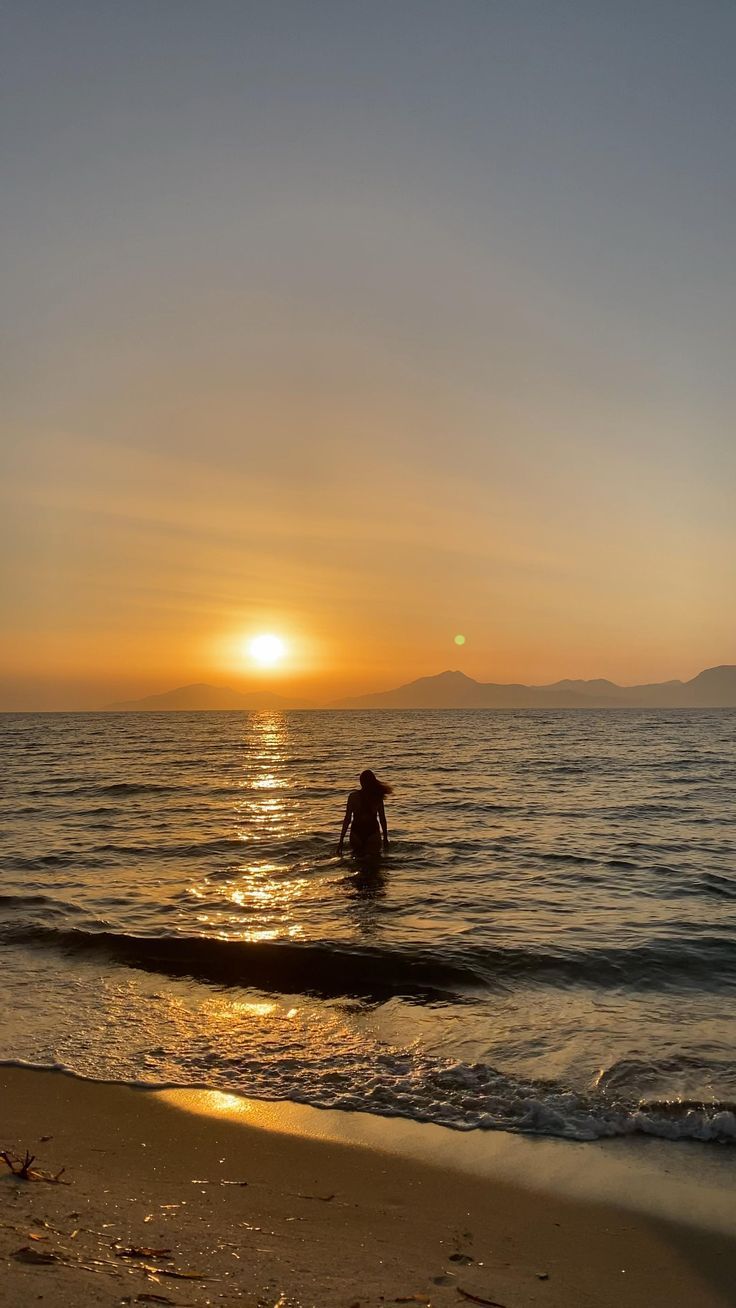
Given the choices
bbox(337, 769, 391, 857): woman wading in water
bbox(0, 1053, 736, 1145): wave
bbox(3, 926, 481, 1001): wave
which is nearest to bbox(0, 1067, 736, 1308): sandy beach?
bbox(0, 1053, 736, 1145): wave

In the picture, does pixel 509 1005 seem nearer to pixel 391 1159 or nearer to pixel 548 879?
pixel 391 1159

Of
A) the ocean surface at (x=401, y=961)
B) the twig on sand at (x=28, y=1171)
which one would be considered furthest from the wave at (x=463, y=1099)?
the twig on sand at (x=28, y=1171)

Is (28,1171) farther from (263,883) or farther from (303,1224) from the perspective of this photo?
(263,883)

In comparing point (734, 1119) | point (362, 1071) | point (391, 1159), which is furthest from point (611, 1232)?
point (362, 1071)

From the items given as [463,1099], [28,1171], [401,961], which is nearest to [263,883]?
[401,961]


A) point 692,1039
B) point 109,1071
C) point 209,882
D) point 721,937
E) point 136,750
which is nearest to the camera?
point 109,1071

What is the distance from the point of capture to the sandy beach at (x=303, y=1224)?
4016 mm

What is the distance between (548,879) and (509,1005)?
6741 mm

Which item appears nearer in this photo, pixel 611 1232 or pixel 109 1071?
pixel 611 1232

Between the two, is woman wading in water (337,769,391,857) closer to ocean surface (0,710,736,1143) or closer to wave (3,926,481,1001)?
ocean surface (0,710,736,1143)

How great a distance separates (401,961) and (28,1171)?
19.4 feet

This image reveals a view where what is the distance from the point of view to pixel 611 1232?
190 inches

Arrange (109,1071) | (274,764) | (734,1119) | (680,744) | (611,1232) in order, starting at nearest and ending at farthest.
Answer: (611,1232) < (734,1119) < (109,1071) < (274,764) < (680,744)

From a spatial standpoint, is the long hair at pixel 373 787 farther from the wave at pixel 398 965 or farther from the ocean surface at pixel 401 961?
the wave at pixel 398 965
